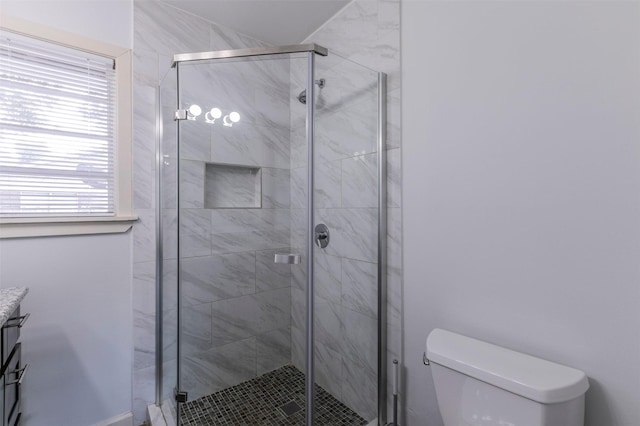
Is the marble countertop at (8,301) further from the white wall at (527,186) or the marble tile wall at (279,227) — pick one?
the white wall at (527,186)

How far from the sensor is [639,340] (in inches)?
31.7

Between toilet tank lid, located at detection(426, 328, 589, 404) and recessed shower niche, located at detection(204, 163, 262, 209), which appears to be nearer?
toilet tank lid, located at detection(426, 328, 589, 404)

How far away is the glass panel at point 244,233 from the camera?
1246 millimetres

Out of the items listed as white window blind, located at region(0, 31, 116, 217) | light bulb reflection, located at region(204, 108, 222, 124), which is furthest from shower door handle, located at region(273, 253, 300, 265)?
white window blind, located at region(0, 31, 116, 217)

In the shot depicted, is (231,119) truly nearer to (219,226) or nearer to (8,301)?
(219,226)

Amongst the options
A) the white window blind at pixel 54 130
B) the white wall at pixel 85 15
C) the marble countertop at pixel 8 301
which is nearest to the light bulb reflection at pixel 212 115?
the white window blind at pixel 54 130

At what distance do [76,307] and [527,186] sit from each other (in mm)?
2043

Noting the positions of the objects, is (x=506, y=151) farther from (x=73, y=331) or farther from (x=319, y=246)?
(x=73, y=331)

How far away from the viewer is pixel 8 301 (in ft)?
3.30

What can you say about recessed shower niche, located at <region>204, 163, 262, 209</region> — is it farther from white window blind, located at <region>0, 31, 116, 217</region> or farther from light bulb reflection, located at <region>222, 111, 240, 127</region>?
white window blind, located at <region>0, 31, 116, 217</region>

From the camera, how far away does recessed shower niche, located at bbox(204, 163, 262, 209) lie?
1306 millimetres

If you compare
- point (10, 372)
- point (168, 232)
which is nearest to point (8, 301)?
point (10, 372)

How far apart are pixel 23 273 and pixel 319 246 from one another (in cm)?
135

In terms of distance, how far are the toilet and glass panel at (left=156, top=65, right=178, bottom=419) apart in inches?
50.1
